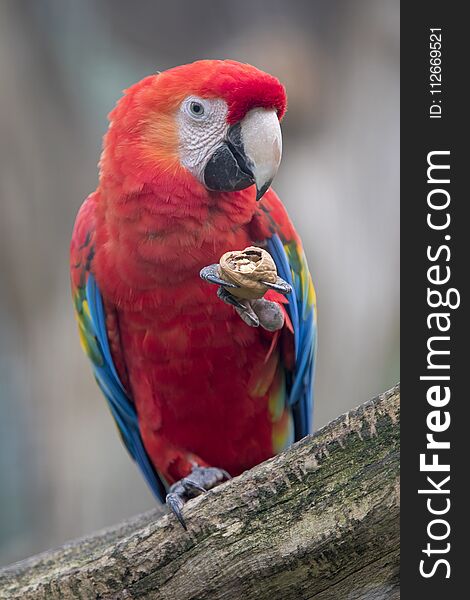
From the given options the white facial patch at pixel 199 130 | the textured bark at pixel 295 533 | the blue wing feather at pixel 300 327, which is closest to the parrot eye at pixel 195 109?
the white facial patch at pixel 199 130

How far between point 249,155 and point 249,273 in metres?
0.22

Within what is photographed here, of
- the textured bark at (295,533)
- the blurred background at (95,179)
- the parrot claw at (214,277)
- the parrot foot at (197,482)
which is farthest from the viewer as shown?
the blurred background at (95,179)

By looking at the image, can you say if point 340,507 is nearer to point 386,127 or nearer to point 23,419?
point 386,127

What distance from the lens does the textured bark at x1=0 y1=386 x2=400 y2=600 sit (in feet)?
2.99

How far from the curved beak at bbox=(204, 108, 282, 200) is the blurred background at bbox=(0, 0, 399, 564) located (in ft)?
4.03

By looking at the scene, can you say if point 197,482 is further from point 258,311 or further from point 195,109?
point 195,109

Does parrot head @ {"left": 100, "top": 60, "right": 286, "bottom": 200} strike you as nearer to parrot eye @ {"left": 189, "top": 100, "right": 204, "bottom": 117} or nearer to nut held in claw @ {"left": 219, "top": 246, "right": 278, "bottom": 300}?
parrot eye @ {"left": 189, "top": 100, "right": 204, "bottom": 117}

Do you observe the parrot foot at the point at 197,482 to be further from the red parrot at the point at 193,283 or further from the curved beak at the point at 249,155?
the curved beak at the point at 249,155

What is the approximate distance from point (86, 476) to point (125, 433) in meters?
1.25

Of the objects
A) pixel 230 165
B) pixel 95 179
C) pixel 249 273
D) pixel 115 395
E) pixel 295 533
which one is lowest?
pixel 295 533

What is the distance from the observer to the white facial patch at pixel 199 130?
3.73 feet

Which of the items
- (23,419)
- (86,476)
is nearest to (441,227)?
(86,476)

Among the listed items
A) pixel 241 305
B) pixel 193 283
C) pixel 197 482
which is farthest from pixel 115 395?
pixel 241 305

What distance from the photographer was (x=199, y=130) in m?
1.15
